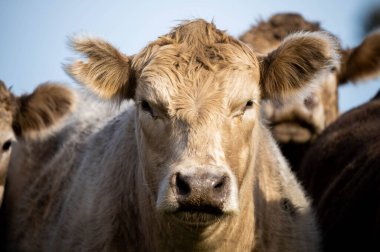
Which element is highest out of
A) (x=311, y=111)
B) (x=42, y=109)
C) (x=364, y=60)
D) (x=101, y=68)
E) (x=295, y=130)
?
(x=101, y=68)

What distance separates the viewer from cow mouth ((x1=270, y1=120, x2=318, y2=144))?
8.92 m

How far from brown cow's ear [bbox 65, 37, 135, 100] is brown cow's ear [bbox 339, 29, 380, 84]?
2.95 m

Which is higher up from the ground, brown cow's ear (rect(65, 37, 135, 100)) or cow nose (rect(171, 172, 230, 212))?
brown cow's ear (rect(65, 37, 135, 100))

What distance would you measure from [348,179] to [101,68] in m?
2.40

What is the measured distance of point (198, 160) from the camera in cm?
408

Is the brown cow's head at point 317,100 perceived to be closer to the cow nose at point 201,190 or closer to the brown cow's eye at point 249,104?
the brown cow's eye at point 249,104

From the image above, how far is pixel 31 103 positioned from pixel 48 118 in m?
0.22

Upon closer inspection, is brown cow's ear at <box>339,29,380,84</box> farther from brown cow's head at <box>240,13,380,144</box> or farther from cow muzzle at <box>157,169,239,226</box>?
cow muzzle at <box>157,169,239,226</box>

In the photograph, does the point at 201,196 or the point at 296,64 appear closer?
the point at 201,196

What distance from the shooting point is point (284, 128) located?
352 inches

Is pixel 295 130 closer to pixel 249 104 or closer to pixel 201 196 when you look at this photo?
pixel 249 104

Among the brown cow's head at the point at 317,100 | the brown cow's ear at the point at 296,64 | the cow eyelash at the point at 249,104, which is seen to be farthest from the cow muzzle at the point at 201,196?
the brown cow's head at the point at 317,100

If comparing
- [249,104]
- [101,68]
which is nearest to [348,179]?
[249,104]

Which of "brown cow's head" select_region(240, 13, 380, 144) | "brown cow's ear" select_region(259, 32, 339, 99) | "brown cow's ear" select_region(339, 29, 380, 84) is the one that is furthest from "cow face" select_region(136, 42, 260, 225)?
"brown cow's head" select_region(240, 13, 380, 144)
